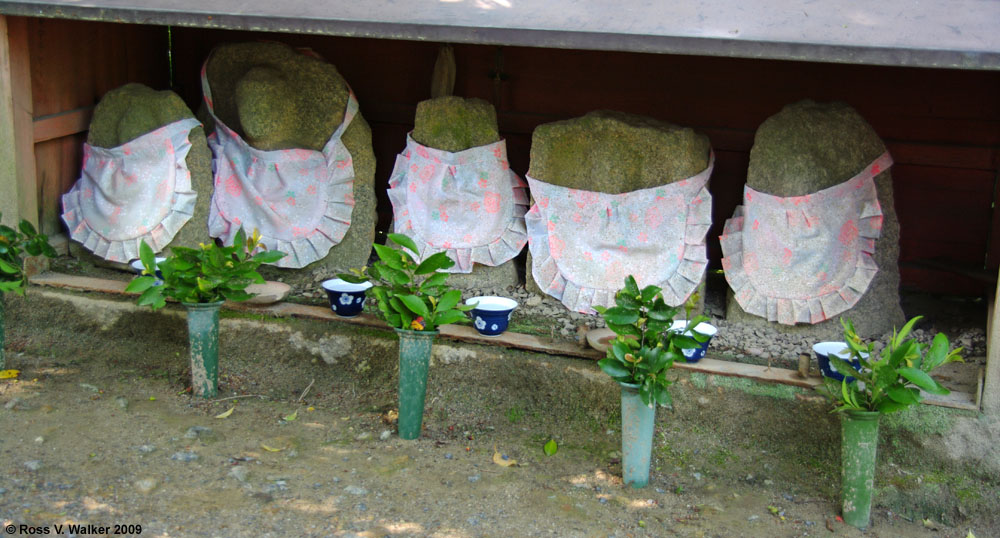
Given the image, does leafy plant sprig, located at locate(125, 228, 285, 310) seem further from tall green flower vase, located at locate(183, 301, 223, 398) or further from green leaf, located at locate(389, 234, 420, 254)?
green leaf, located at locate(389, 234, 420, 254)

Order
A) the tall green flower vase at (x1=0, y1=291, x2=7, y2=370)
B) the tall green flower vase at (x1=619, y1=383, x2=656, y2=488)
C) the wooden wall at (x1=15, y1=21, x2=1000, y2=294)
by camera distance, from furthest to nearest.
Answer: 1. the wooden wall at (x1=15, y1=21, x2=1000, y2=294)
2. the tall green flower vase at (x1=0, y1=291, x2=7, y2=370)
3. the tall green flower vase at (x1=619, y1=383, x2=656, y2=488)

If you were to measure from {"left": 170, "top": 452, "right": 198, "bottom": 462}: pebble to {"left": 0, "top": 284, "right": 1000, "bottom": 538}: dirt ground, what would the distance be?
0.08 feet

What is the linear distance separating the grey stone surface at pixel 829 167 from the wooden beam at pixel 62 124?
353cm

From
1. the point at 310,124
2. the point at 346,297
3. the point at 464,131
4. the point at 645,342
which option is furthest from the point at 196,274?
the point at 645,342

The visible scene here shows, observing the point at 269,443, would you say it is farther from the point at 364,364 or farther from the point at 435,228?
the point at 435,228

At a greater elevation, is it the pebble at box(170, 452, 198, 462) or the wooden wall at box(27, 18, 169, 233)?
the wooden wall at box(27, 18, 169, 233)

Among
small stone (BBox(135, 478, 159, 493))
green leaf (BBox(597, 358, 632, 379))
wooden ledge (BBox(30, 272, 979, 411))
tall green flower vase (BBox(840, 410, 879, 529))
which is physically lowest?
small stone (BBox(135, 478, 159, 493))

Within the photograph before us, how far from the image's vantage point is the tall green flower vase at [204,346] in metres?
4.43

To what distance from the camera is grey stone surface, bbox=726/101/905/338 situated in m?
4.66

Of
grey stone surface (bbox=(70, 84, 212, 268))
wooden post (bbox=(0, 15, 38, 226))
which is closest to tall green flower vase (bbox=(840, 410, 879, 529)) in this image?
grey stone surface (bbox=(70, 84, 212, 268))

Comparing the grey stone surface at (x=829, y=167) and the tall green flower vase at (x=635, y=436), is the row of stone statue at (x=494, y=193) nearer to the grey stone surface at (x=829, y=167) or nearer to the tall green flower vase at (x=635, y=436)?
the grey stone surface at (x=829, y=167)

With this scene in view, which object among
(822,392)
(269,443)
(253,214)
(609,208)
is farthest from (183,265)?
(822,392)

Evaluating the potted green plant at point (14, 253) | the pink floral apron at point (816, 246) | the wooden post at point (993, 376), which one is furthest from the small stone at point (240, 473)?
the wooden post at point (993, 376)

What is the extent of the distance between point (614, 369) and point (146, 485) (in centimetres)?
178
